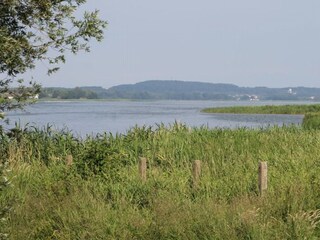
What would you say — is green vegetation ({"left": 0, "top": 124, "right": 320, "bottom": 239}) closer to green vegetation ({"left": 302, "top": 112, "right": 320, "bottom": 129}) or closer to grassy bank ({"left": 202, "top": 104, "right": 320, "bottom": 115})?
green vegetation ({"left": 302, "top": 112, "right": 320, "bottom": 129})

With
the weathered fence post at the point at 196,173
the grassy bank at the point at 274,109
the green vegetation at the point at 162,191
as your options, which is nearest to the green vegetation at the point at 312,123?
the green vegetation at the point at 162,191

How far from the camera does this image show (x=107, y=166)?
16.8m

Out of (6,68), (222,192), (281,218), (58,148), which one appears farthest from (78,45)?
(281,218)

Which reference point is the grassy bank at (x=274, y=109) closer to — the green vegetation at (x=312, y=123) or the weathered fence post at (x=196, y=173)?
the green vegetation at (x=312, y=123)

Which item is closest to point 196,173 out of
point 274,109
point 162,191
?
point 162,191

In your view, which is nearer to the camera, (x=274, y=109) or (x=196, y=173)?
(x=196, y=173)

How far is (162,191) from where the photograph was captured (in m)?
14.3

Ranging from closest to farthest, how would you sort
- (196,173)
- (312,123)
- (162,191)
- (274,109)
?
(162,191) → (196,173) → (312,123) → (274,109)

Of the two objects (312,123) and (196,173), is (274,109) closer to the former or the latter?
(312,123)

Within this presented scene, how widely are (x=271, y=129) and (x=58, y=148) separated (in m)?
8.44

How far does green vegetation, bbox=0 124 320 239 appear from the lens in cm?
1173

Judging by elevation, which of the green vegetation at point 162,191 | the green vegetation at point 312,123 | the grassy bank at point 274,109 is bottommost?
the grassy bank at point 274,109

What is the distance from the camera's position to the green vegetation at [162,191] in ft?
38.5

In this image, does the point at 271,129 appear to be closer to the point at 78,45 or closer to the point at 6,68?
the point at 78,45
